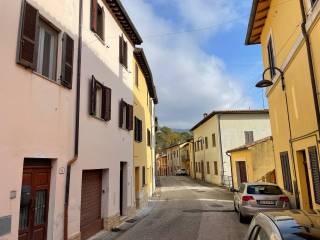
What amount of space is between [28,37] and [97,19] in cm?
556

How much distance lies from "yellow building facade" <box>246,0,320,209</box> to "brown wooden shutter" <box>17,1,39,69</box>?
266 inches

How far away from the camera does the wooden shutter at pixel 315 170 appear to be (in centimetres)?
892

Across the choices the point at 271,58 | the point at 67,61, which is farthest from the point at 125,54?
the point at 67,61

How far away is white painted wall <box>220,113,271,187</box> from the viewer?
34.2 meters

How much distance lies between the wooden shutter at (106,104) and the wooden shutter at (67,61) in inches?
117

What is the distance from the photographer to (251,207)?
11.8m

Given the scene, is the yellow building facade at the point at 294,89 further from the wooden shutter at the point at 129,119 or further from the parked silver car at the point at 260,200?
the wooden shutter at the point at 129,119

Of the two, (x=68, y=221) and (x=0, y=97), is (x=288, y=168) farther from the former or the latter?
(x=0, y=97)

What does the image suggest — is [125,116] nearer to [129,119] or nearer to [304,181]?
[129,119]

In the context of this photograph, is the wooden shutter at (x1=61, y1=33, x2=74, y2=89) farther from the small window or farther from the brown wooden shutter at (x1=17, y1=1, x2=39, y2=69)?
the brown wooden shutter at (x1=17, y1=1, x2=39, y2=69)

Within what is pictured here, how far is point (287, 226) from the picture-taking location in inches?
108

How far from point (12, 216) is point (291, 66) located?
31.1 feet

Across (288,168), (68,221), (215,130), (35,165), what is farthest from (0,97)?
(215,130)

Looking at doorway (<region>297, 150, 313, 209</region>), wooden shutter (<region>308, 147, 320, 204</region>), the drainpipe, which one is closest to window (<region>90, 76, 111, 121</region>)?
the drainpipe
